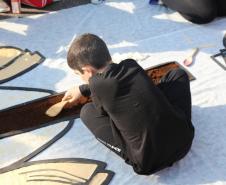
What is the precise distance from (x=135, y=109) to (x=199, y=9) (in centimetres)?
118

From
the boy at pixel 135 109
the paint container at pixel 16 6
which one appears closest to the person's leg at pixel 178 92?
the boy at pixel 135 109

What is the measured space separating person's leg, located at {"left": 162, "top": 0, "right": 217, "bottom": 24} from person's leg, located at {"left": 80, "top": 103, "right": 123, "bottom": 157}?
99 centimetres

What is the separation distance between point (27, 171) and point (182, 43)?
3.47 ft

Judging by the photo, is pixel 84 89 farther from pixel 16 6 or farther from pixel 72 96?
pixel 16 6

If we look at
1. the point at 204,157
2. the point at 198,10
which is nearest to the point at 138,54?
the point at 198,10

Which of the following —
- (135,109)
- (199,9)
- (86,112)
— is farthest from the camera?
(199,9)

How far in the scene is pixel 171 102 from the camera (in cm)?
146

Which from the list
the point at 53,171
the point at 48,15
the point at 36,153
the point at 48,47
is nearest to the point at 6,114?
the point at 36,153

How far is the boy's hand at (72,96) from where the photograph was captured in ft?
5.52

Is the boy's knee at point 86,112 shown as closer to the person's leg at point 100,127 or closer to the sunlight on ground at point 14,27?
the person's leg at point 100,127

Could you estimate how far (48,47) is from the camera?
85.7 inches

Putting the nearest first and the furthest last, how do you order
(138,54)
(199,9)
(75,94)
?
(75,94)
(138,54)
(199,9)

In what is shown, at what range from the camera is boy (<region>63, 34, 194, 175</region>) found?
4.14 ft

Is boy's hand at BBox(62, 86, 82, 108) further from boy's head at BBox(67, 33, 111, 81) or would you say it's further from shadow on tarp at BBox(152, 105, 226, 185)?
shadow on tarp at BBox(152, 105, 226, 185)
